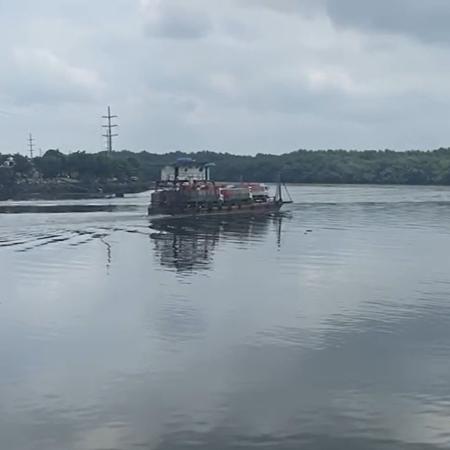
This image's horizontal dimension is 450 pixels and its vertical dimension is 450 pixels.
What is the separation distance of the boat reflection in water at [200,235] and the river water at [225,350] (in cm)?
33

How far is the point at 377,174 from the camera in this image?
487ft

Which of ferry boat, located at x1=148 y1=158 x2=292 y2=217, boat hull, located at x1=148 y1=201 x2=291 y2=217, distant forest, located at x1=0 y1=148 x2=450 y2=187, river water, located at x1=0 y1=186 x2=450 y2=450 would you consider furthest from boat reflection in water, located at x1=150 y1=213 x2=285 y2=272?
distant forest, located at x1=0 y1=148 x2=450 y2=187

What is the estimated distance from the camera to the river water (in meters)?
10.7

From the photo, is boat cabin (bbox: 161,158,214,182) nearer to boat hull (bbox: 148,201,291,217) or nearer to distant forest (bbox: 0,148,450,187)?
boat hull (bbox: 148,201,291,217)

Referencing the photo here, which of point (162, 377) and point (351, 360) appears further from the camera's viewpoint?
point (351, 360)

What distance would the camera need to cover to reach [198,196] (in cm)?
5397

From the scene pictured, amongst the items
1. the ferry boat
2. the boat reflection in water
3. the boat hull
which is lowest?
the boat reflection in water

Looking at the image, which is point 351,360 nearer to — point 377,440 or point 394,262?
point 377,440

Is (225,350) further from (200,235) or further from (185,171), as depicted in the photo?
(185,171)

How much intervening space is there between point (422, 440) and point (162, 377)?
4.63 meters

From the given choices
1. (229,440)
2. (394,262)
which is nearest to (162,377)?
(229,440)

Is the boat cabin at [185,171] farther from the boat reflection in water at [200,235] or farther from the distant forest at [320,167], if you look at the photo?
the distant forest at [320,167]

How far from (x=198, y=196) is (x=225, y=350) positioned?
3937 cm

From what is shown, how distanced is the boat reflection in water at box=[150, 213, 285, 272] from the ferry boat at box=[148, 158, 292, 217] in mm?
1499
